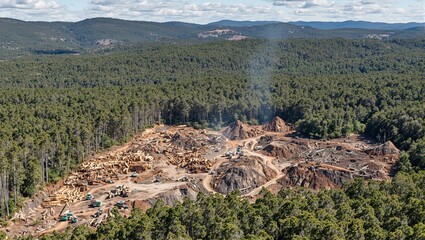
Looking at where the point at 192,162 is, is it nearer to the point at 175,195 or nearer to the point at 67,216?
the point at 175,195

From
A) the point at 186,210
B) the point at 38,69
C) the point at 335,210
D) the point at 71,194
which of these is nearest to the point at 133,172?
the point at 71,194

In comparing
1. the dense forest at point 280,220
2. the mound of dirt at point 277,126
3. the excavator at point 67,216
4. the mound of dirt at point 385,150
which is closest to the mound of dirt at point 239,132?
the mound of dirt at point 277,126

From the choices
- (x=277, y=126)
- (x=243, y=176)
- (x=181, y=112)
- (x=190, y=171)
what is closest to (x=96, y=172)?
(x=190, y=171)

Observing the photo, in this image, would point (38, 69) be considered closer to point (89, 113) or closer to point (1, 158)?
point (89, 113)

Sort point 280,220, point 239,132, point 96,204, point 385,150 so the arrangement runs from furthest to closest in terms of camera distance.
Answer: point 239,132
point 385,150
point 96,204
point 280,220

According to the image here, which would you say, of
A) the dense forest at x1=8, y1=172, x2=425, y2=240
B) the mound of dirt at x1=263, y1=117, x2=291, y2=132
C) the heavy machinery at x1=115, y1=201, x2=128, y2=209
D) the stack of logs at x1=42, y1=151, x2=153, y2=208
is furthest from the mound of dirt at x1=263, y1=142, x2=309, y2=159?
the heavy machinery at x1=115, y1=201, x2=128, y2=209
